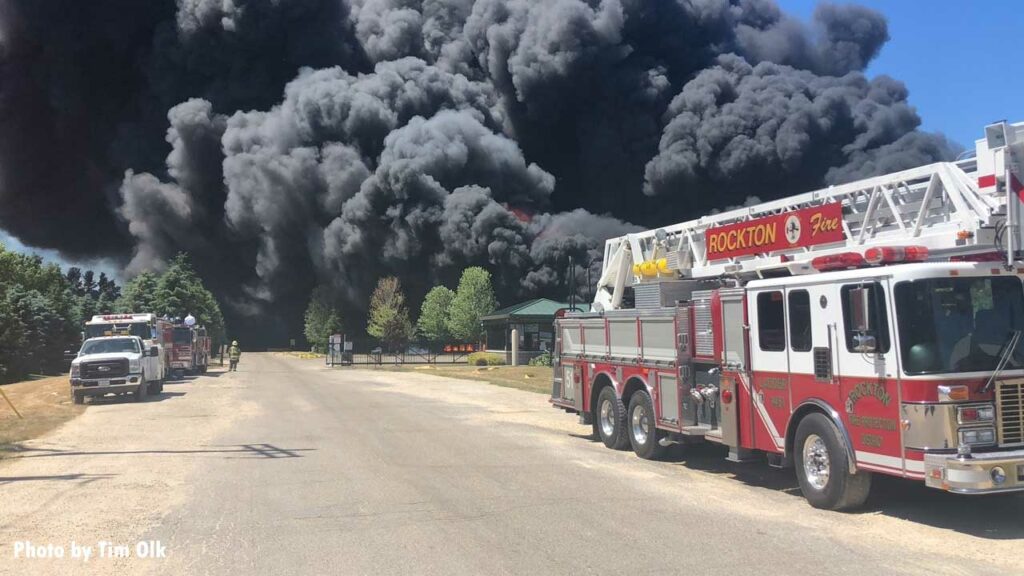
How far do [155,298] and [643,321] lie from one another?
46083 mm

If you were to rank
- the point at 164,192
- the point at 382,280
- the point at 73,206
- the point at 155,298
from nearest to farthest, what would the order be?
Answer: the point at 155,298, the point at 382,280, the point at 164,192, the point at 73,206

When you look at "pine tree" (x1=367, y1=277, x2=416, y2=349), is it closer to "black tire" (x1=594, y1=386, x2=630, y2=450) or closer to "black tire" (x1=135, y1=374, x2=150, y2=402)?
"black tire" (x1=135, y1=374, x2=150, y2=402)

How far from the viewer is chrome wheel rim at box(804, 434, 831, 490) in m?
8.50

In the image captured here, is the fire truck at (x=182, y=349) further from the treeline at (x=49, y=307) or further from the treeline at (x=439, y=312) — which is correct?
the treeline at (x=439, y=312)

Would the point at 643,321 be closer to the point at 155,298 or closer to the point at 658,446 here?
the point at 658,446

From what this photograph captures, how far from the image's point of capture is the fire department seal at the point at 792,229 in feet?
34.2

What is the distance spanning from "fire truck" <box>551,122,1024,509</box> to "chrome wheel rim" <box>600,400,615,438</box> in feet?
3.83

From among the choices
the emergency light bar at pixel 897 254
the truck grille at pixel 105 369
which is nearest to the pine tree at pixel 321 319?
the truck grille at pixel 105 369

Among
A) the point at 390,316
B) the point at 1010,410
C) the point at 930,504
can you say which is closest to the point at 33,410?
the point at 930,504

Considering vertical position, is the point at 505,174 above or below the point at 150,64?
below

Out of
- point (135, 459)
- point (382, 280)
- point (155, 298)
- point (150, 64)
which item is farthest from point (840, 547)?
point (150, 64)

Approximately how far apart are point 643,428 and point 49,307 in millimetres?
34631

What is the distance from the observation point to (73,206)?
8769cm

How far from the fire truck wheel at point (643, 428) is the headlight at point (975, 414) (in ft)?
16.4
